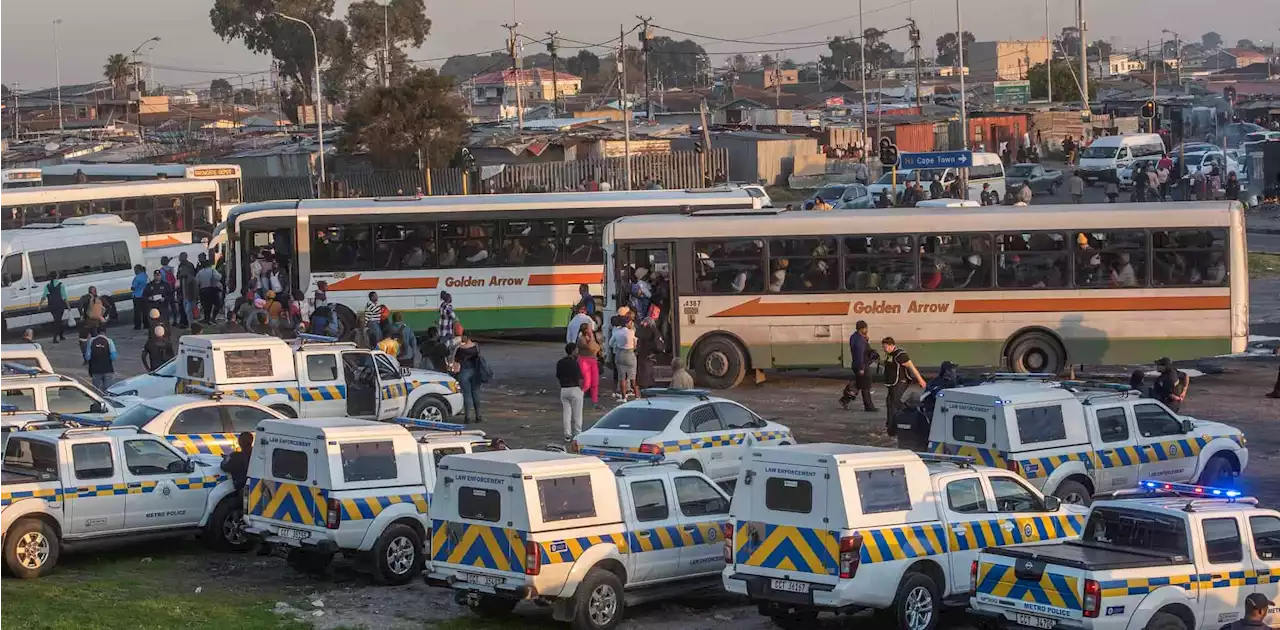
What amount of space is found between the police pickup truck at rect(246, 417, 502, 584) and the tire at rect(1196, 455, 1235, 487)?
8718mm

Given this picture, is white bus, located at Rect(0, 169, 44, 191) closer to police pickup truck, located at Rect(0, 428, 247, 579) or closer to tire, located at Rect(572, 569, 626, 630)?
police pickup truck, located at Rect(0, 428, 247, 579)

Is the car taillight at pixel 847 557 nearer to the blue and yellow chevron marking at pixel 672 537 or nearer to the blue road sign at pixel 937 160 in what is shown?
the blue and yellow chevron marking at pixel 672 537

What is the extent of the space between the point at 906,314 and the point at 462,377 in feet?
23.9

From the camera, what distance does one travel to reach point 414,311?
3412 cm

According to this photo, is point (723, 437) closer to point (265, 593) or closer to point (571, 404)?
point (571, 404)

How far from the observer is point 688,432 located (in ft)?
65.1

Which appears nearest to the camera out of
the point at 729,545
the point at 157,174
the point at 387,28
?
the point at 729,545

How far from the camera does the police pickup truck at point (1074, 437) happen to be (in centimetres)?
1791

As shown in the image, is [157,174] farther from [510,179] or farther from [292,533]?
[292,533]

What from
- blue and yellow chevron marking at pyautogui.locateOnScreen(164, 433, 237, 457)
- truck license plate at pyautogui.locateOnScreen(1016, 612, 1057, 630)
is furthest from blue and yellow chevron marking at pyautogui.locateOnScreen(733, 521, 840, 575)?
blue and yellow chevron marking at pyautogui.locateOnScreen(164, 433, 237, 457)

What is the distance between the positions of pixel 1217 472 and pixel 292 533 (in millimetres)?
10304

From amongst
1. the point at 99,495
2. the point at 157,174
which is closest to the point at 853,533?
the point at 99,495

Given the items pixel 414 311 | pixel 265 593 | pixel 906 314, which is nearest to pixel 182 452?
pixel 265 593

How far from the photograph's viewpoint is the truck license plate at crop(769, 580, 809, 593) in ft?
44.7
